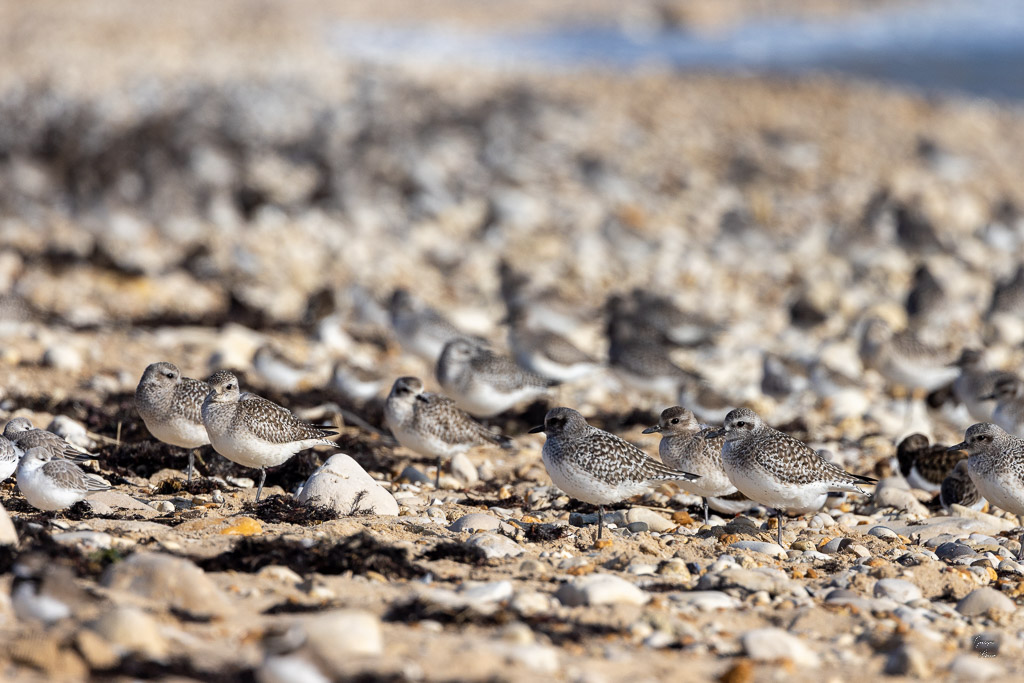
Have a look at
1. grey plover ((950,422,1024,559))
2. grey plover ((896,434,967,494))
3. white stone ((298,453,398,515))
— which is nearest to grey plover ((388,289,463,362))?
white stone ((298,453,398,515))

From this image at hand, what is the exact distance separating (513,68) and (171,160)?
14705mm

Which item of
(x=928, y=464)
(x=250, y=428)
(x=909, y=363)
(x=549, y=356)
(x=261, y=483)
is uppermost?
(x=909, y=363)

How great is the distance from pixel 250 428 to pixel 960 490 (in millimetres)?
→ 5537

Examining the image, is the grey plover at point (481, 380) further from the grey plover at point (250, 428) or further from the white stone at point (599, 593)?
the white stone at point (599, 593)

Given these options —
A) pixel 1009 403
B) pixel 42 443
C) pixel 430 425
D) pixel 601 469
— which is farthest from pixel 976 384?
pixel 42 443

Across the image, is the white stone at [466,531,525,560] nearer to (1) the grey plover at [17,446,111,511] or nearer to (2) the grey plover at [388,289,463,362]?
(1) the grey plover at [17,446,111,511]

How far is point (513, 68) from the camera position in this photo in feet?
121

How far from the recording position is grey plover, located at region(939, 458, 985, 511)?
31.2 feet

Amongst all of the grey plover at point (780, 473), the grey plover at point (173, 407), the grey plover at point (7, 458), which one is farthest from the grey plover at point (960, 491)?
the grey plover at point (7, 458)

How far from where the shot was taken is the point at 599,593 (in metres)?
6.63

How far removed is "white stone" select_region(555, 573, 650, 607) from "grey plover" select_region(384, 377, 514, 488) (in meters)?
3.27

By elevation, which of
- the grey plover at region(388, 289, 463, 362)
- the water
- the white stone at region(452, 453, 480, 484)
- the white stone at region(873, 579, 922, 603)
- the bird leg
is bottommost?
the white stone at region(452, 453, 480, 484)

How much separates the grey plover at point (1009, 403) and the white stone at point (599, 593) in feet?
20.2

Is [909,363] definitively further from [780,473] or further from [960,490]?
[780,473]
